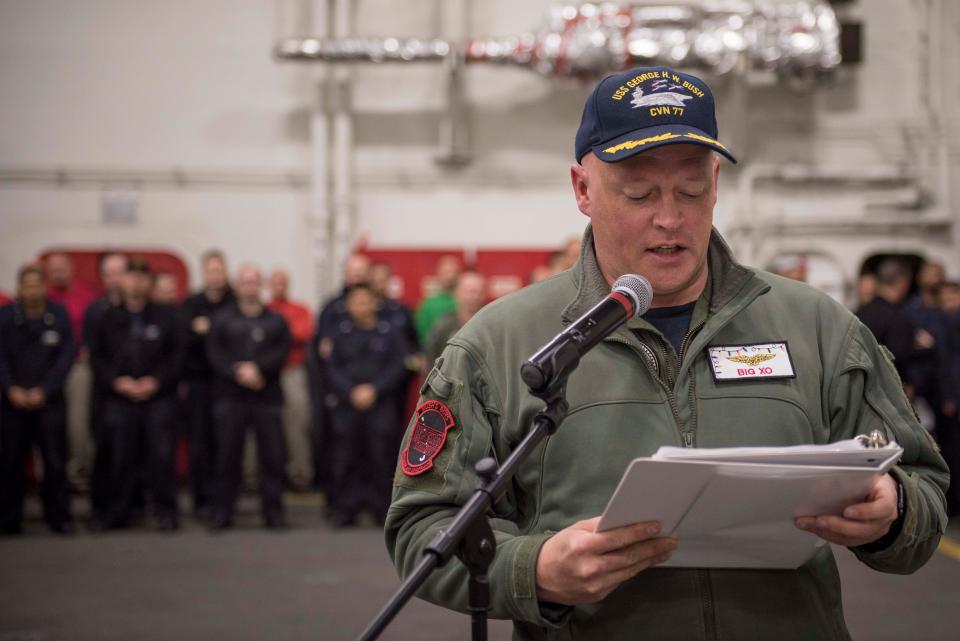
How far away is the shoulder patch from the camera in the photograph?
2004 millimetres

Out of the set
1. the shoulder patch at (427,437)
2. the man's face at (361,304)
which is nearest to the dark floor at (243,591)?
the man's face at (361,304)

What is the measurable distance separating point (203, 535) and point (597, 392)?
6.25 meters

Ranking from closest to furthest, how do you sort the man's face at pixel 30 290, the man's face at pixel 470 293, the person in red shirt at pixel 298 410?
the man's face at pixel 470 293, the man's face at pixel 30 290, the person in red shirt at pixel 298 410

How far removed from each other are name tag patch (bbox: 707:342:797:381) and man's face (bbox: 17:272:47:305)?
6864mm

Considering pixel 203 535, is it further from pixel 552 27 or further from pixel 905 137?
pixel 905 137

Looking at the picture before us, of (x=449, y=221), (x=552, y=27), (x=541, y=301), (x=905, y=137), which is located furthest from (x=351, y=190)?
(x=541, y=301)

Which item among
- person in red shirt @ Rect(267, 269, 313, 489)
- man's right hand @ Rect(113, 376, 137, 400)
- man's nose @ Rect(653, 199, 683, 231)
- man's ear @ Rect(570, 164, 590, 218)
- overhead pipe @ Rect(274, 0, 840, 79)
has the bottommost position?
person in red shirt @ Rect(267, 269, 313, 489)

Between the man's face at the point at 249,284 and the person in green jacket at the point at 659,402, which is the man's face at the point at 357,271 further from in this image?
the person in green jacket at the point at 659,402

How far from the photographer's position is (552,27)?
414 inches

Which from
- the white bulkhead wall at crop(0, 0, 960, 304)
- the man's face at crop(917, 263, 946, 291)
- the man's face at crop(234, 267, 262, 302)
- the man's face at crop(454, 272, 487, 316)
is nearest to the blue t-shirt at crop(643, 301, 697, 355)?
the man's face at crop(454, 272, 487, 316)

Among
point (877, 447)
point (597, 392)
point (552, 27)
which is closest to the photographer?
point (877, 447)

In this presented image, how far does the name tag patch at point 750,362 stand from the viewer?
2.03 metres

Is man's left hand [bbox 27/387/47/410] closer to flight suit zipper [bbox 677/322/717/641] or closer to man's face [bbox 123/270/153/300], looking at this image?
man's face [bbox 123/270/153/300]

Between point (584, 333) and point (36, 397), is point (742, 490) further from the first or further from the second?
point (36, 397)
